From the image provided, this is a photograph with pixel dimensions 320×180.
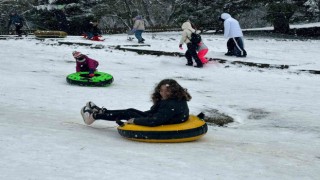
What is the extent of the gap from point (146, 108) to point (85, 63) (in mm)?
3587

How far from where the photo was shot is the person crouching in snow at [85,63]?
38.7 ft

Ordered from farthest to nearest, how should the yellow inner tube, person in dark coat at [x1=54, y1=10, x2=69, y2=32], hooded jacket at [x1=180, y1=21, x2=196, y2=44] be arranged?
1. person in dark coat at [x1=54, y1=10, x2=69, y2=32]
2. hooded jacket at [x1=180, y1=21, x2=196, y2=44]
3. the yellow inner tube

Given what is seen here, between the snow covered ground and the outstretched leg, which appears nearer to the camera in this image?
the snow covered ground

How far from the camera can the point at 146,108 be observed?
9.34m

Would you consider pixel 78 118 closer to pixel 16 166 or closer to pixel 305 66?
pixel 16 166

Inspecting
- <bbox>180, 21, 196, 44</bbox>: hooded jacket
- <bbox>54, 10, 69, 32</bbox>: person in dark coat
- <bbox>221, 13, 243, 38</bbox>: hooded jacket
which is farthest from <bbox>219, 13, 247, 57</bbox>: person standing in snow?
<bbox>54, 10, 69, 32</bbox>: person in dark coat

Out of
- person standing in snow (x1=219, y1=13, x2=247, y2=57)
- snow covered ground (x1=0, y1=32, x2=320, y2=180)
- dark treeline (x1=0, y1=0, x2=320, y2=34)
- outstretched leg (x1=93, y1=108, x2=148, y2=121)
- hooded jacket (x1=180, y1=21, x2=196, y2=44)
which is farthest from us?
dark treeline (x1=0, y1=0, x2=320, y2=34)

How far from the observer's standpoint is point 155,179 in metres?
4.07

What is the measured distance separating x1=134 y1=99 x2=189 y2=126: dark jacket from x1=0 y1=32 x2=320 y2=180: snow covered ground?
324 millimetres

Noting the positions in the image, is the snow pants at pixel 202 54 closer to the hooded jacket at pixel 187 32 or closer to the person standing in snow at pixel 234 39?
the hooded jacket at pixel 187 32

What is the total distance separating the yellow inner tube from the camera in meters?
5.91

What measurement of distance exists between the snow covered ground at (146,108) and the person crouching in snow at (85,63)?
69 cm

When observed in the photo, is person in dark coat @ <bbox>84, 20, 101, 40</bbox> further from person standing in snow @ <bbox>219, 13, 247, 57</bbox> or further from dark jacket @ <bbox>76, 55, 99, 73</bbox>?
dark jacket @ <bbox>76, 55, 99, 73</bbox>

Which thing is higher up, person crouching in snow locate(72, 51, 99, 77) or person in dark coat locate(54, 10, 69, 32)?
person in dark coat locate(54, 10, 69, 32)
